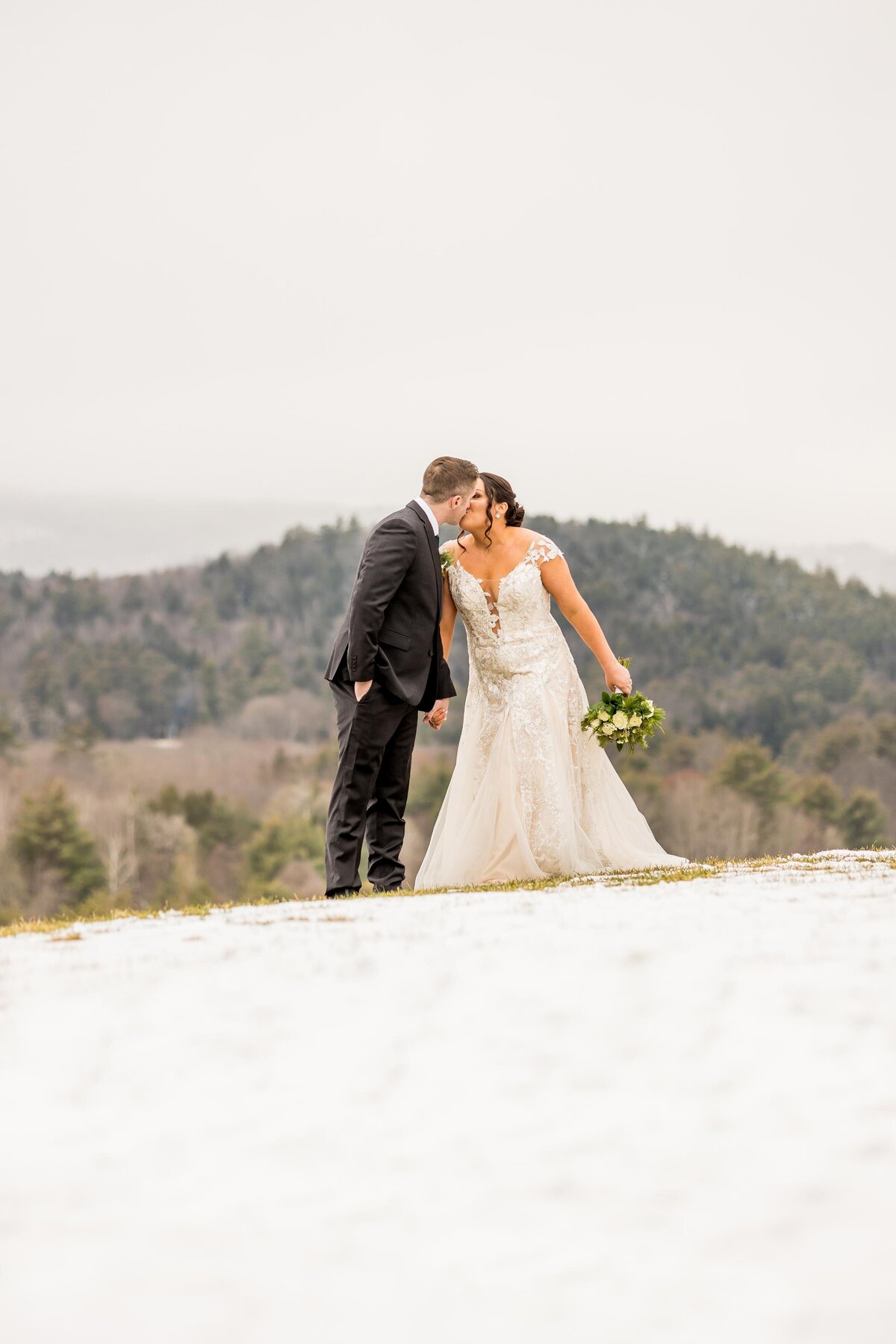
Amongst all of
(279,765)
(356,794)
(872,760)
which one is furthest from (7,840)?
(356,794)

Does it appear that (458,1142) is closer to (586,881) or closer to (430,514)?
(586,881)

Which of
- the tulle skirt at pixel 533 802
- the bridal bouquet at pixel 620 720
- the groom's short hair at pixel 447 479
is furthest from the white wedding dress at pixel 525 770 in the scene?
the groom's short hair at pixel 447 479

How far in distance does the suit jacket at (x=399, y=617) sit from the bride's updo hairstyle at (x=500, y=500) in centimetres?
46

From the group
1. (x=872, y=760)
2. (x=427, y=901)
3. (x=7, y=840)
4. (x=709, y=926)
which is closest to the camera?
(x=709, y=926)

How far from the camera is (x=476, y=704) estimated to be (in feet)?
30.1

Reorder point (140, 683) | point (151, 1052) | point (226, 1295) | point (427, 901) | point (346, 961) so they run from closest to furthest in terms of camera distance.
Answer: point (226, 1295), point (151, 1052), point (346, 961), point (427, 901), point (140, 683)

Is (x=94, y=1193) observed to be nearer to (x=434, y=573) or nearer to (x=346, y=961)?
(x=346, y=961)

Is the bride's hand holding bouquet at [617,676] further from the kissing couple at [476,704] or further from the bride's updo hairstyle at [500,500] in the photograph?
the bride's updo hairstyle at [500,500]

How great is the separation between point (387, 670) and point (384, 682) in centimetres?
Result: 9

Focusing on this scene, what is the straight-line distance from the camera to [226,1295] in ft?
11.0

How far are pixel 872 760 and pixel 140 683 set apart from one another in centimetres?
8025

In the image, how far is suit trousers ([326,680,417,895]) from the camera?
816 centimetres

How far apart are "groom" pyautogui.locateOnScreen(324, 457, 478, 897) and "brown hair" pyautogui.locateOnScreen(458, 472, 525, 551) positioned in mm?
287

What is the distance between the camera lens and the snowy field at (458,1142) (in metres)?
3.31
